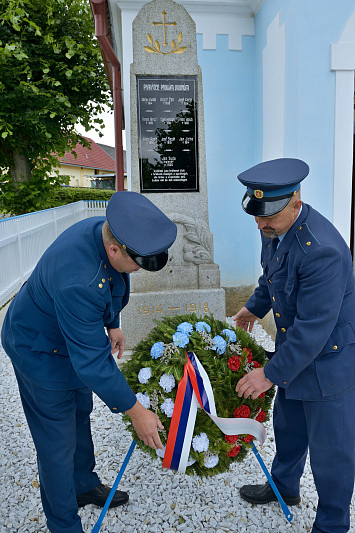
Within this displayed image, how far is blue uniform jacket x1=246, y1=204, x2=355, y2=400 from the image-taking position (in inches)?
71.3

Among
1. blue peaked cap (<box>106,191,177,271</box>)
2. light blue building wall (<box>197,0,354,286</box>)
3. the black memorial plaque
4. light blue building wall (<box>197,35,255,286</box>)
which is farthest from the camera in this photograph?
light blue building wall (<box>197,35,255,286</box>)

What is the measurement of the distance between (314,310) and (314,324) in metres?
0.06

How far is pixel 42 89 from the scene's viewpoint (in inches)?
422

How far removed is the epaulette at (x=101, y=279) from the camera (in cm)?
175

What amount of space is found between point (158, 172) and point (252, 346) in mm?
2450

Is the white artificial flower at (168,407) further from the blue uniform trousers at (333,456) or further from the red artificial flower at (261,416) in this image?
the blue uniform trousers at (333,456)

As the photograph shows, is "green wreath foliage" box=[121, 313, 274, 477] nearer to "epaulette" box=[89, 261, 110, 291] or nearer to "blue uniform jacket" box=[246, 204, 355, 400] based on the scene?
"blue uniform jacket" box=[246, 204, 355, 400]

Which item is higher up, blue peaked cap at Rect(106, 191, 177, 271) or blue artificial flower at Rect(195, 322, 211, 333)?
blue peaked cap at Rect(106, 191, 177, 271)

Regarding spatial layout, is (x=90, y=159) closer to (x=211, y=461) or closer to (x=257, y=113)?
(x=257, y=113)

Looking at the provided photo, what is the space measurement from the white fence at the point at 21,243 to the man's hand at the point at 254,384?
506 centimetres

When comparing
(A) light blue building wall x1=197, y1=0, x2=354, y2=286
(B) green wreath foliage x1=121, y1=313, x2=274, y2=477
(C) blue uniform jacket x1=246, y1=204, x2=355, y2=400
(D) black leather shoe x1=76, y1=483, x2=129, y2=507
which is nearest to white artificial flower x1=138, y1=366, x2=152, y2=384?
(B) green wreath foliage x1=121, y1=313, x2=274, y2=477

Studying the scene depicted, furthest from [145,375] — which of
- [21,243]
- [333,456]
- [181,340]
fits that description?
[21,243]

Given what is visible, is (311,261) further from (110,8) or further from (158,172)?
(110,8)

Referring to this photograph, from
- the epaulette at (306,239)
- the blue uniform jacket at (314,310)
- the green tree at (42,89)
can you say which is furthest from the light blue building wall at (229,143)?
the green tree at (42,89)
